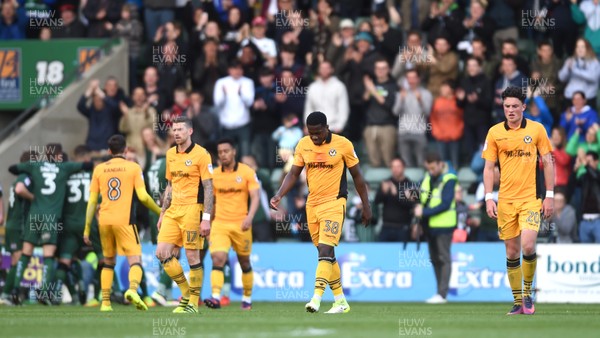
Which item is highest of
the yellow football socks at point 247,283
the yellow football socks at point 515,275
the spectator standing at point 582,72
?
the spectator standing at point 582,72

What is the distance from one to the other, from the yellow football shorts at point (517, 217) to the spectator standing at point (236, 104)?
11.0 metres

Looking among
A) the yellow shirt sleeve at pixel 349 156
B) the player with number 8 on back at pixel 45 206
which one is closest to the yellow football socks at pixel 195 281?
the yellow shirt sleeve at pixel 349 156

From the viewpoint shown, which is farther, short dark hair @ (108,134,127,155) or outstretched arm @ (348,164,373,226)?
short dark hair @ (108,134,127,155)

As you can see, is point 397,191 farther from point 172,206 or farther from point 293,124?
point 172,206

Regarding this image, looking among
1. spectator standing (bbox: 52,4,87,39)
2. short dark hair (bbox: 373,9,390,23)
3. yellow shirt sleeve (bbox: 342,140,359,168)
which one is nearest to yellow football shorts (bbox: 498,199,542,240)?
yellow shirt sleeve (bbox: 342,140,359,168)

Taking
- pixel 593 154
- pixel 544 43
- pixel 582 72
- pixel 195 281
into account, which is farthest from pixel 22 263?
pixel 582 72

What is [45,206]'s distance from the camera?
879 inches

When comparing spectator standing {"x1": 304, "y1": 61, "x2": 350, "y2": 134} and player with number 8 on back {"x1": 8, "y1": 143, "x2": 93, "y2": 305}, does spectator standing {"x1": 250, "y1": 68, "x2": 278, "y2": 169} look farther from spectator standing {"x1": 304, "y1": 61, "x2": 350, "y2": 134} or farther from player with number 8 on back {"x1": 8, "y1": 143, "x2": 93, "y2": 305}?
player with number 8 on back {"x1": 8, "y1": 143, "x2": 93, "y2": 305}

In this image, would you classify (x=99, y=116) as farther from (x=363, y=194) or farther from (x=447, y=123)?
(x=363, y=194)

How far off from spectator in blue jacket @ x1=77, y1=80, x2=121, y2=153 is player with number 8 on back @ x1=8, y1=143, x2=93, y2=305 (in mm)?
5099

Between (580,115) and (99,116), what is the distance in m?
9.89

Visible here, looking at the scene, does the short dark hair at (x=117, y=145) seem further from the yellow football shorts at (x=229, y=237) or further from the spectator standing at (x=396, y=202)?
the spectator standing at (x=396, y=202)

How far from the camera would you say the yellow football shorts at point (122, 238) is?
62.6ft

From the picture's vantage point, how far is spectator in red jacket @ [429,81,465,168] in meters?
26.1
